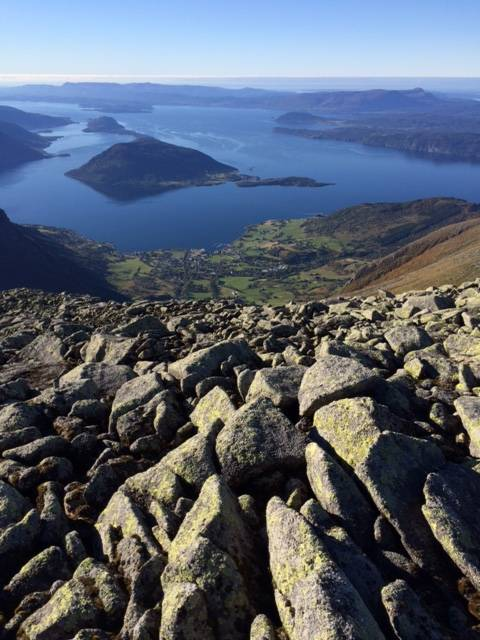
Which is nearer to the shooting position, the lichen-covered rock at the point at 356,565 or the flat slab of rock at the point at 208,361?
the lichen-covered rock at the point at 356,565

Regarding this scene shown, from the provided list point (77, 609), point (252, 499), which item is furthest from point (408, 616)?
point (77, 609)

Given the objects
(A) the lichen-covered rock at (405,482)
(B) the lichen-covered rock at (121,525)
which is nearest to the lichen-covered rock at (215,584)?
(B) the lichen-covered rock at (121,525)

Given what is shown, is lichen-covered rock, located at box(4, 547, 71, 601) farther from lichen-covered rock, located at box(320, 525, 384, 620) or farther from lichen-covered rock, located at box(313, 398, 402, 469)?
lichen-covered rock, located at box(313, 398, 402, 469)

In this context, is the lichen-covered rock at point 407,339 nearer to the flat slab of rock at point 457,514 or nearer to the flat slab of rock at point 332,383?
the flat slab of rock at point 332,383

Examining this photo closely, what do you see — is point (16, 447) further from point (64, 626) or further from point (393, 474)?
point (393, 474)

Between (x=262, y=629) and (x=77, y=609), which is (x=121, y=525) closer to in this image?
(x=77, y=609)
